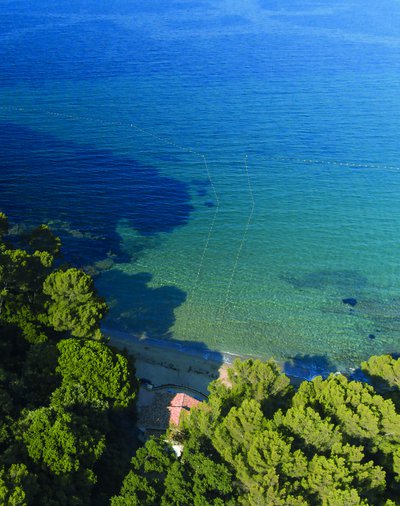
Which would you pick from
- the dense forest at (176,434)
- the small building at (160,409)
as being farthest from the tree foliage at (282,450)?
the small building at (160,409)

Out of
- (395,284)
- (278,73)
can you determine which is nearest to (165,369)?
(395,284)

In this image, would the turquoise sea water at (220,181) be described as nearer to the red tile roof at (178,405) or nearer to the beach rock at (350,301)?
the beach rock at (350,301)

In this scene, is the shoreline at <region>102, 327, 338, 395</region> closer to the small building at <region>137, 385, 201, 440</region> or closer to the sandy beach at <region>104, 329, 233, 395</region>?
the sandy beach at <region>104, 329, 233, 395</region>

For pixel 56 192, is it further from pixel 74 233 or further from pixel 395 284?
pixel 395 284

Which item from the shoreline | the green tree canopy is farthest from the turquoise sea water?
the green tree canopy

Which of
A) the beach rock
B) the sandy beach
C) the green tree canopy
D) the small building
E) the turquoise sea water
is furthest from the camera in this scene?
the beach rock
